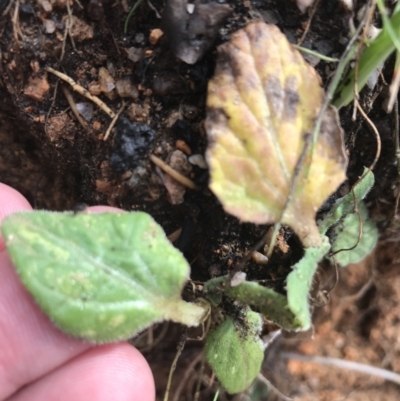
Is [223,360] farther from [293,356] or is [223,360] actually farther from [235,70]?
[235,70]

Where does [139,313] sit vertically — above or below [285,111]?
below

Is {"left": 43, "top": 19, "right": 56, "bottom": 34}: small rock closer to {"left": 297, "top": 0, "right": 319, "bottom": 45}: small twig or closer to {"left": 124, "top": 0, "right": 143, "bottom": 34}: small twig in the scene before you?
{"left": 124, "top": 0, "right": 143, "bottom": 34}: small twig


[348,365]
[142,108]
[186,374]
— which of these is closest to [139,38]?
[142,108]

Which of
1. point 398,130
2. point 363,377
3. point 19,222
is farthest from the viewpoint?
point 363,377

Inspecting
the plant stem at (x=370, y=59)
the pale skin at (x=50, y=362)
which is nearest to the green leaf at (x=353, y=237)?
the plant stem at (x=370, y=59)

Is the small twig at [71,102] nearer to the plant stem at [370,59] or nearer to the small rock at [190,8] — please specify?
the small rock at [190,8]

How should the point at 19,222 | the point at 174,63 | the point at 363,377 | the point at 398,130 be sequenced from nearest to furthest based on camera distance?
1. the point at 19,222
2. the point at 174,63
3. the point at 398,130
4. the point at 363,377

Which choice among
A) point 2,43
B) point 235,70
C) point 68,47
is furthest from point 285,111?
point 2,43
